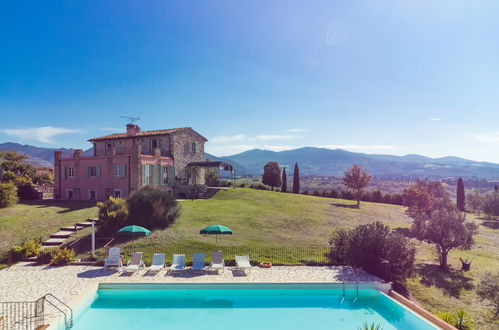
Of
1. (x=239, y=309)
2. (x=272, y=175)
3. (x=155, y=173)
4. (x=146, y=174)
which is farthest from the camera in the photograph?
(x=272, y=175)

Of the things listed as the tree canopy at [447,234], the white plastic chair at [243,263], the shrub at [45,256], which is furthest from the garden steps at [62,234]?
the tree canopy at [447,234]

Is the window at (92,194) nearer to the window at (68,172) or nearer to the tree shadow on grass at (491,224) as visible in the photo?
the window at (68,172)

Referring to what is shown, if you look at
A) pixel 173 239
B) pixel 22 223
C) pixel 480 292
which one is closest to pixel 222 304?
pixel 173 239

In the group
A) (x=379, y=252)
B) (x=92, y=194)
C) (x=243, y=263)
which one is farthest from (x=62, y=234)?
(x=379, y=252)

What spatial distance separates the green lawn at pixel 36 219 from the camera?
1828cm

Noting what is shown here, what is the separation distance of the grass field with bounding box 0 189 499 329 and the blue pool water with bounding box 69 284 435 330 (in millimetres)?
2293

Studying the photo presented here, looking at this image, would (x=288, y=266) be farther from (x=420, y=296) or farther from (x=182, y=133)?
(x=182, y=133)

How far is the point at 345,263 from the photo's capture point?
15.2 metres

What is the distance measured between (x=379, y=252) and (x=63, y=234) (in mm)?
18478

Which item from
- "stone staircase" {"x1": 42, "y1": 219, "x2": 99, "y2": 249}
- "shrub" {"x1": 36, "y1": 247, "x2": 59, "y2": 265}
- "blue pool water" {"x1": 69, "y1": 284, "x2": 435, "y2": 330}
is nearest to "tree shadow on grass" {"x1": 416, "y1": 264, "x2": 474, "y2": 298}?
"blue pool water" {"x1": 69, "y1": 284, "x2": 435, "y2": 330}

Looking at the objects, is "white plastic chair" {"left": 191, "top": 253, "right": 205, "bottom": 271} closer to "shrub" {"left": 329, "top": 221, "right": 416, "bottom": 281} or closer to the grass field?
the grass field

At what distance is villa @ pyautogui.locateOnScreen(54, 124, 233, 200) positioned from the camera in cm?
2862

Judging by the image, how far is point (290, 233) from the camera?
2108 cm

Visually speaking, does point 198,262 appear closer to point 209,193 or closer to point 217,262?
point 217,262
